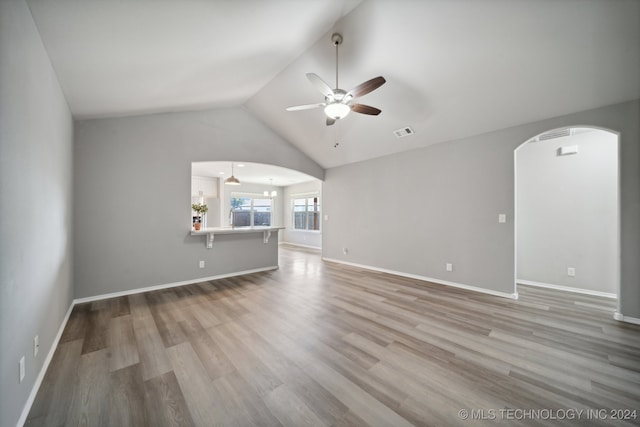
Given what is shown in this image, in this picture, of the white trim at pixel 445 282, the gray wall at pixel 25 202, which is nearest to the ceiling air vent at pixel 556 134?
the white trim at pixel 445 282

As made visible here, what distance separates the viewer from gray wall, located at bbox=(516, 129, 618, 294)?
3.59 metres

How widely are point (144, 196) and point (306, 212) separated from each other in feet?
20.3

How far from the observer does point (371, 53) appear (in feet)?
9.45

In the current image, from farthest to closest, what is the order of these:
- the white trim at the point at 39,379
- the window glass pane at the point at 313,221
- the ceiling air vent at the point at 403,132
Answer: the window glass pane at the point at 313,221
the ceiling air vent at the point at 403,132
the white trim at the point at 39,379

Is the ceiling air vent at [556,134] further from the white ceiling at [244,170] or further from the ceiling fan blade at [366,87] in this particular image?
the white ceiling at [244,170]

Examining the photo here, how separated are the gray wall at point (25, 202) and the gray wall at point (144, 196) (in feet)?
3.94

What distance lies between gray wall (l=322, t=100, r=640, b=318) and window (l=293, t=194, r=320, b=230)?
3.42m

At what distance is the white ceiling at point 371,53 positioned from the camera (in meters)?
1.85

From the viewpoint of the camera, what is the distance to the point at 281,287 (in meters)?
4.00

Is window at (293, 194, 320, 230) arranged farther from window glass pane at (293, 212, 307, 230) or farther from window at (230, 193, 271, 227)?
window at (230, 193, 271, 227)

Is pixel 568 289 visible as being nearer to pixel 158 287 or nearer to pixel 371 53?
pixel 371 53

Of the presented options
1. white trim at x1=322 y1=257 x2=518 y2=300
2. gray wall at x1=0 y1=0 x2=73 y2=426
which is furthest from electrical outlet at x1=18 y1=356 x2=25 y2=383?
white trim at x1=322 y1=257 x2=518 y2=300

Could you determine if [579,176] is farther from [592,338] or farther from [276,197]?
[276,197]

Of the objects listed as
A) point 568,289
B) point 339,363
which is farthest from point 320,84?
point 568,289
